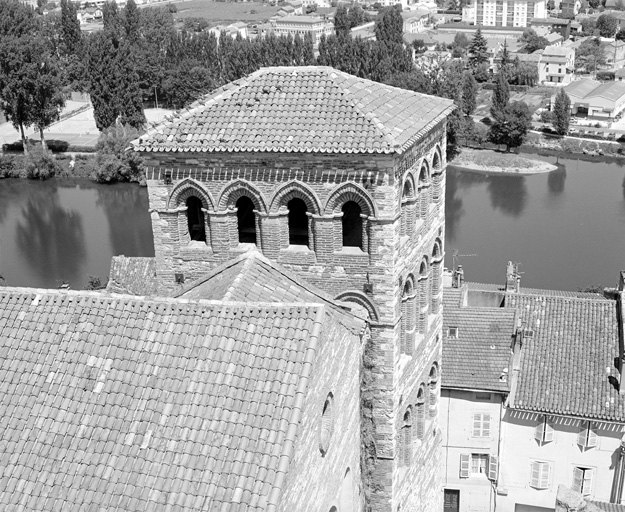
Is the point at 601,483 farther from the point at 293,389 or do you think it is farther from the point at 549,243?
the point at 549,243

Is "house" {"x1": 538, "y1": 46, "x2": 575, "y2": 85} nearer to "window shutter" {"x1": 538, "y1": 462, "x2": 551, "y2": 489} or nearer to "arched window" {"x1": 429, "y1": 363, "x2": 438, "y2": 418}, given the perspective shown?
"window shutter" {"x1": 538, "y1": 462, "x2": 551, "y2": 489}

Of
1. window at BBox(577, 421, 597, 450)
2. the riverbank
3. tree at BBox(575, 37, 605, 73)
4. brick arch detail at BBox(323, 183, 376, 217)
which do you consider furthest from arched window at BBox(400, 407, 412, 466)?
tree at BBox(575, 37, 605, 73)

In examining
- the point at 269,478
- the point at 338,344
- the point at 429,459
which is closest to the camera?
the point at 269,478

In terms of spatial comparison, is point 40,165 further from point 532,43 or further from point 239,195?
point 532,43

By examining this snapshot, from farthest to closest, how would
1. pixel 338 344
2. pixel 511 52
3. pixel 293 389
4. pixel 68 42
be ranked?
pixel 511 52 < pixel 68 42 < pixel 338 344 < pixel 293 389

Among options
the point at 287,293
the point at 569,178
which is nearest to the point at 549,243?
the point at 569,178

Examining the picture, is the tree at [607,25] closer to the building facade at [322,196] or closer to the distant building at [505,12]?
the distant building at [505,12]
